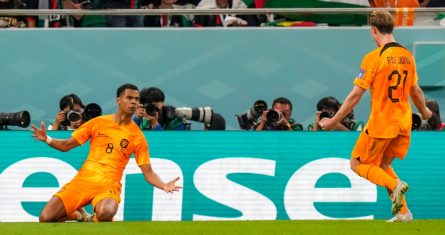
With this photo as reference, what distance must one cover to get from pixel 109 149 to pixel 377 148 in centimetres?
302

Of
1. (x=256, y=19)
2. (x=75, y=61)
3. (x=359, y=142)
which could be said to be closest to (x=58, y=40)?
(x=75, y=61)

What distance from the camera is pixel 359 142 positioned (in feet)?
43.0

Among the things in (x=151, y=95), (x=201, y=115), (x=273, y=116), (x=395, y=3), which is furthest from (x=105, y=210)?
(x=395, y=3)

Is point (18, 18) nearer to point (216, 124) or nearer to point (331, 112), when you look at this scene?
point (216, 124)

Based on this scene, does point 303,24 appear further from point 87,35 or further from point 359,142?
point 359,142

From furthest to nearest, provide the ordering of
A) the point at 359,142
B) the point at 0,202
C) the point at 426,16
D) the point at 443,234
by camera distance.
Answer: the point at 426,16 < the point at 0,202 < the point at 359,142 < the point at 443,234

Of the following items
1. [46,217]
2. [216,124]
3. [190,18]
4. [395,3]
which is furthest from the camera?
[190,18]

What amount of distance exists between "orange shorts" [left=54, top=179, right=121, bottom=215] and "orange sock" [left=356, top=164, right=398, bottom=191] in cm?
276

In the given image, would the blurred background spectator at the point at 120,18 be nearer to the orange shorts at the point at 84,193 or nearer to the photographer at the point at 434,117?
the orange shorts at the point at 84,193

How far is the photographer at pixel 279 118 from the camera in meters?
16.0

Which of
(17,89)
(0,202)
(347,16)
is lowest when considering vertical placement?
(0,202)

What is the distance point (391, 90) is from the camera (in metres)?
12.8

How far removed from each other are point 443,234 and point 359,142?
4.47ft

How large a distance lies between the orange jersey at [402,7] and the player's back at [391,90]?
418 cm
